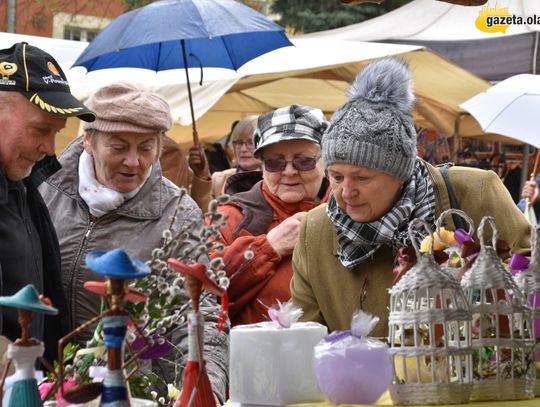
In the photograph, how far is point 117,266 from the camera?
210 cm

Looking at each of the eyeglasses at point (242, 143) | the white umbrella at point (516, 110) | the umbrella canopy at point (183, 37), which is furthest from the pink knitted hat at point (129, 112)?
the white umbrella at point (516, 110)

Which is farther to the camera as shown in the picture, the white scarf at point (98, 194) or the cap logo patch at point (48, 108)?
the white scarf at point (98, 194)

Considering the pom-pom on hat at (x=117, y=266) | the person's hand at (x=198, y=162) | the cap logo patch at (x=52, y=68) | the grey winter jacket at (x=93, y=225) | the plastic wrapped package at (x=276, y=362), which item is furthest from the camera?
the person's hand at (x=198, y=162)

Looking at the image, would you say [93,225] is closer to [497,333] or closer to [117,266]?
[497,333]

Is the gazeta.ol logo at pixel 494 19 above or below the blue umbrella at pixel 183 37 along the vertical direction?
above

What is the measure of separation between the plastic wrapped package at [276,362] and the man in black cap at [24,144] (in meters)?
1.09

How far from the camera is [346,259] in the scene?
12.3 feet

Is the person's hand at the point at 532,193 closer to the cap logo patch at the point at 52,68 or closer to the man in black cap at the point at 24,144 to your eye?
the man in black cap at the point at 24,144

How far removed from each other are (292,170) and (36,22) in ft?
61.7

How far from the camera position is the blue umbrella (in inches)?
273

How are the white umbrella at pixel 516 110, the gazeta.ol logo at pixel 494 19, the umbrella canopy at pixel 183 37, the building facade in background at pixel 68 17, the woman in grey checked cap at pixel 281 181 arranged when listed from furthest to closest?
the building facade in background at pixel 68 17 < the gazeta.ol logo at pixel 494 19 < the white umbrella at pixel 516 110 < the umbrella canopy at pixel 183 37 < the woman in grey checked cap at pixel 281 181

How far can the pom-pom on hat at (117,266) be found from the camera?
2.08 m

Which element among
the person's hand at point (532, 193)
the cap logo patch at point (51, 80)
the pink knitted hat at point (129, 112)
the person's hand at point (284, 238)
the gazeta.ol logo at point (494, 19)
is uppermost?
the gazeta.ol logo at point (494, 19)

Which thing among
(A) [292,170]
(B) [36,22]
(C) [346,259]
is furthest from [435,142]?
(C) [346,259]
